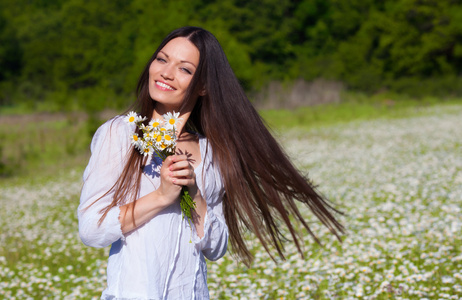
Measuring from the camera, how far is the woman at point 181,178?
7.71 feet

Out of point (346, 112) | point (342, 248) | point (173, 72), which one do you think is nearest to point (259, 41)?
point (346, 112)

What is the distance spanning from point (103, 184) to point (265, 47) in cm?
5622

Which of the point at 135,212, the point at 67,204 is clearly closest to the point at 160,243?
the point at 135,212

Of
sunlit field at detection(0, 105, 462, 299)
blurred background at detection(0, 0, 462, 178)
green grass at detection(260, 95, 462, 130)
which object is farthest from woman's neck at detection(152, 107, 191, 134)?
blurred background at detection(0, 0, 462, 178)

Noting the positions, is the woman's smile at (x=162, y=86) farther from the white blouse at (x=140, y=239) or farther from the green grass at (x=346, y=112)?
the green grass at (x=346, y=112)

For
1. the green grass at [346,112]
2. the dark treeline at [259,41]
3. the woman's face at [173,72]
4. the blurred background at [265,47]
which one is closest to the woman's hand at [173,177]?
the woman's face at [173,72]

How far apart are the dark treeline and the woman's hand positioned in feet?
140

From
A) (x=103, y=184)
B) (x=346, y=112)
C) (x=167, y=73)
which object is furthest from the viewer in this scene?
(x=346, y=112)

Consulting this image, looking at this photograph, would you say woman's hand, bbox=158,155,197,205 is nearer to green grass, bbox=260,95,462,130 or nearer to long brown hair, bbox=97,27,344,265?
long brown hair, bbox=97,27,344,265

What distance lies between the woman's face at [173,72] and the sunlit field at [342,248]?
5.65 ft

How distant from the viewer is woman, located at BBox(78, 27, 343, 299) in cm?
235

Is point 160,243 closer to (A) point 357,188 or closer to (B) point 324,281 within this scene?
(B) point 324,281

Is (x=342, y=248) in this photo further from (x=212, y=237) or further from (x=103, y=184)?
(x=103, y=184)

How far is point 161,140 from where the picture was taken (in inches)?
92.0
